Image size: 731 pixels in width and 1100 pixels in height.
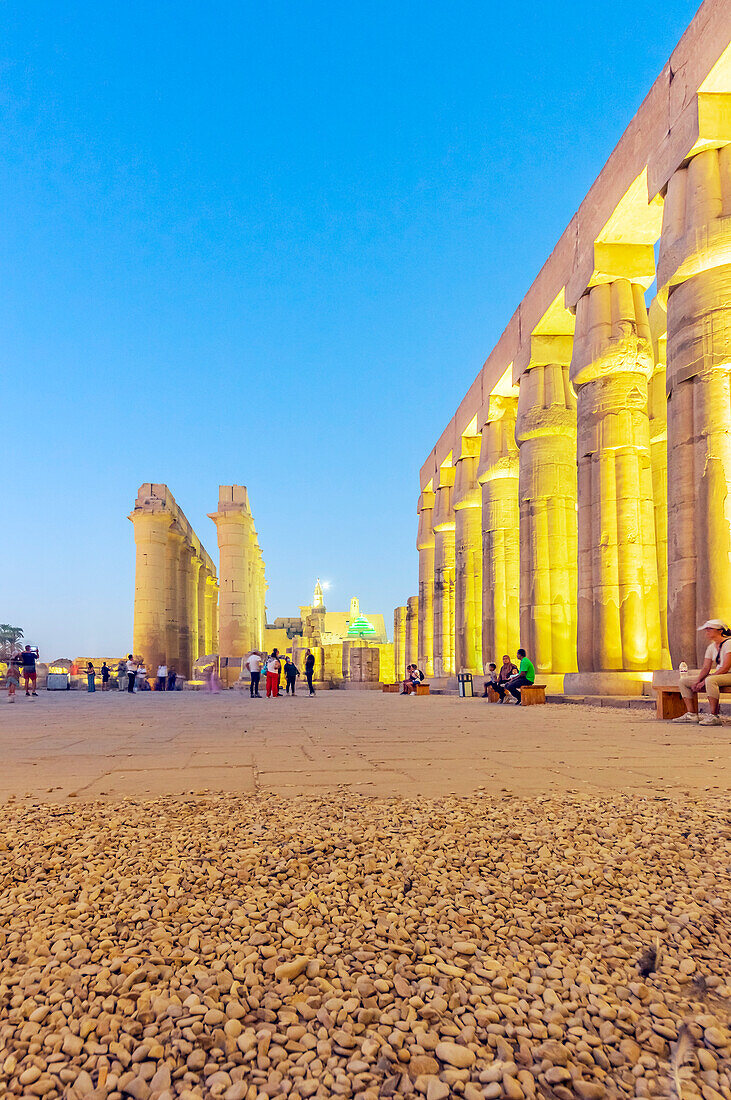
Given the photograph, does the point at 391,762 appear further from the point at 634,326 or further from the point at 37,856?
the point at 634,326

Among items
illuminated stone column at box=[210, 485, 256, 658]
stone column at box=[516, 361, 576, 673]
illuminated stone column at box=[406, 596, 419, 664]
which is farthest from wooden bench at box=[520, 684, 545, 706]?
illuminated stone column at box=[210, 485, 256, 658]

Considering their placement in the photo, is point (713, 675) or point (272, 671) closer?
point (713, 675)

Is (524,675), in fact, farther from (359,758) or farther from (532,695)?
(359,758)

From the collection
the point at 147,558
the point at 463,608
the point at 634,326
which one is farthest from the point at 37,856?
the point at 147,558

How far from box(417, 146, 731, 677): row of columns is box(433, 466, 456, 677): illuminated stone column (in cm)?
314

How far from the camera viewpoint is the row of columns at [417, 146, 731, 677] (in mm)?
9430

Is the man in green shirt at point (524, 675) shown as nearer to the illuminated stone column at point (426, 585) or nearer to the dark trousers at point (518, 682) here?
the dark trousers at point (518, 682)

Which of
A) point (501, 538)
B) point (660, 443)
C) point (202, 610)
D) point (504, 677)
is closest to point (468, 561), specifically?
point (501, 538)

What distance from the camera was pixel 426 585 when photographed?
1137 inches

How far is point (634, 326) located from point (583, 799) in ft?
37.8

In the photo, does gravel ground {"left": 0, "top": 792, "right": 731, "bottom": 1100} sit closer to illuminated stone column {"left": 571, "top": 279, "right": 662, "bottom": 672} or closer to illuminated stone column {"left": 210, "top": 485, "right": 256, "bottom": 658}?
illuminated stone column {"left": 571, "top": 279, "right": 662, "bottom": 672}

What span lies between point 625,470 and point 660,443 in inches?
173

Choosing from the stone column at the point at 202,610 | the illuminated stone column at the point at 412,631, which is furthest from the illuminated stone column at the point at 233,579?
the stone column at the point at 202,610

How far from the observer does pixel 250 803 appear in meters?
3.10
